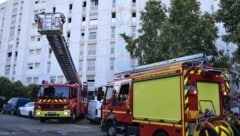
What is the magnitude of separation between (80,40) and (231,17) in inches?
1620

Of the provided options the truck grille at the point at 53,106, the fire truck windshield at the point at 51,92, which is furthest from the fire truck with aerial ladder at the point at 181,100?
the fire truck windshield at the point at 51,92

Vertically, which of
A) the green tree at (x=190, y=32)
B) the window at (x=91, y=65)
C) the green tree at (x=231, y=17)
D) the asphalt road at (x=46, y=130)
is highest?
the window at (x=91, y=65)

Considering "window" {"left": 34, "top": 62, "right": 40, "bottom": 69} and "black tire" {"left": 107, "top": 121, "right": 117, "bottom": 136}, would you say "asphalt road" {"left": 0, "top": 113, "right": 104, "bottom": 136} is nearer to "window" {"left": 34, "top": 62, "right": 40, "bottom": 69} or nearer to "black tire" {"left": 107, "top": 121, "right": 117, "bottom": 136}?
"black tire" {"left": 107, "top": 121, "right": 117, "bottom": 136}

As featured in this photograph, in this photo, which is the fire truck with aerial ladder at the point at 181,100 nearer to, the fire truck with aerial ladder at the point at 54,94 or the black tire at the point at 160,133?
the black tire at the point at 160,133

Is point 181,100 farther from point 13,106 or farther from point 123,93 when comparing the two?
point 13,106

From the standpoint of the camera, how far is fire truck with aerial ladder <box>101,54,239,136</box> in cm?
1105

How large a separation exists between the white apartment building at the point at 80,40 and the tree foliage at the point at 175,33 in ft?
70.1

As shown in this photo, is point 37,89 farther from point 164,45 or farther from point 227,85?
point 227,85

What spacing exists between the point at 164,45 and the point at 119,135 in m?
9.75

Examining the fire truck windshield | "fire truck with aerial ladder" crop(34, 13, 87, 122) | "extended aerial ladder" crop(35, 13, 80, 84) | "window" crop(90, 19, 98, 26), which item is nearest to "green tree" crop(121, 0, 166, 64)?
"extended aerial ladder" crop(35, 13, 80, 84)

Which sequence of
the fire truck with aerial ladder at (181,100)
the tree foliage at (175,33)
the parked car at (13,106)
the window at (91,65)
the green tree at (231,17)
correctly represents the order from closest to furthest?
1. the fire truck with aerial ladder at (181,100)
2. the green tree at (231,17)
3. the tree foliage at (175,33)
4. the parked car at (13,106)
5. the window at (91,65)

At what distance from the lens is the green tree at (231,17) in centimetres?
1383

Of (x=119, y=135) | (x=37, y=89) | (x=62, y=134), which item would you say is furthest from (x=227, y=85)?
(x=37, y=89)

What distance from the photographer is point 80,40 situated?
54125 millimetres
